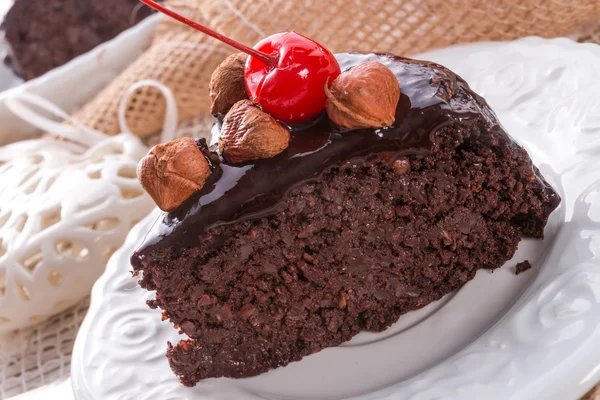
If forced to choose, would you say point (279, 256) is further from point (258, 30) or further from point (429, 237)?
point (258, 30)

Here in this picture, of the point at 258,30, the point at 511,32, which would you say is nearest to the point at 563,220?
the point at 511,32

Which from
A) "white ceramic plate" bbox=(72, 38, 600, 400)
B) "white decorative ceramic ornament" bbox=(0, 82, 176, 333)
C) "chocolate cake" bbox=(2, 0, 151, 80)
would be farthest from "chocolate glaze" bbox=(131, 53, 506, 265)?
"chocolate cake" bbox=(2, 0, 151, 80)

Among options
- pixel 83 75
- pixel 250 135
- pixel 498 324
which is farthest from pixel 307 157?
pixel 83 75

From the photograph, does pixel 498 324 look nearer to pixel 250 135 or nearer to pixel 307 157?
pixel 307 157

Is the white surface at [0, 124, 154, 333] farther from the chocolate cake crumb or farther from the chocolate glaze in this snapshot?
the chocolate cake crumb

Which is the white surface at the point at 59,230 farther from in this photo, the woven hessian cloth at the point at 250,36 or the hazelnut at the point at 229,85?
the hazelnut at the point at 229,85
